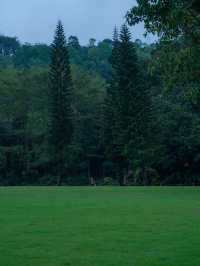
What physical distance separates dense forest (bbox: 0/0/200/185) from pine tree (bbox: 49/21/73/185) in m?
0.09

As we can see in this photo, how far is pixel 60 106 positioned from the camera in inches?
2096

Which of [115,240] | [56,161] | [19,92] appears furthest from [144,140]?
[115,240]

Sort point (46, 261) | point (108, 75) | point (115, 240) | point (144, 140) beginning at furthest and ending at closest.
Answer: point (108, 75) → point (144, 140) → point (115, 240) → point (46, 261)

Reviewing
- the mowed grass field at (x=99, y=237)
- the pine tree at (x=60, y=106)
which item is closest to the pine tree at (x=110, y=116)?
the pine tree at (x=60, y=106)

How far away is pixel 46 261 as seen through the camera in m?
9.43

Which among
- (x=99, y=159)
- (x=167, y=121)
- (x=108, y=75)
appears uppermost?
(x=108, y=75)

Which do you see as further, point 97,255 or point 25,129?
point 25,129

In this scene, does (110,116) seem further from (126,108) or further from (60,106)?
(60,106)

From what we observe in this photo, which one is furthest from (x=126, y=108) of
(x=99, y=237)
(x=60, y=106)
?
(x=99, y=237)

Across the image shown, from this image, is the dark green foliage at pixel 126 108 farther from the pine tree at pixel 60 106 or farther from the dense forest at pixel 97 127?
the pine tree at pixel 60 106

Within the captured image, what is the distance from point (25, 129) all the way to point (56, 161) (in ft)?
26.7

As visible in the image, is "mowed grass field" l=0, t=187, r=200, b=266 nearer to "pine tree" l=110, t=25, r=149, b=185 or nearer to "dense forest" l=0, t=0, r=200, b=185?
"dense forest" l=0, t=0, r=200, b=185

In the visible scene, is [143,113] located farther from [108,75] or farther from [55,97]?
[108,75]

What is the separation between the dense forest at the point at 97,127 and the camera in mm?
48969
